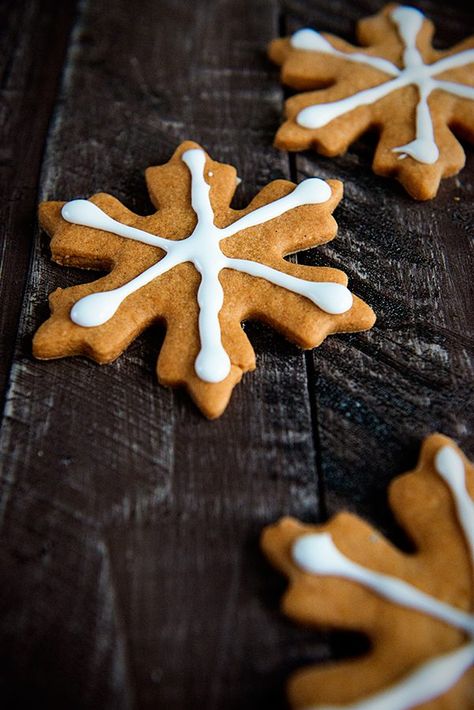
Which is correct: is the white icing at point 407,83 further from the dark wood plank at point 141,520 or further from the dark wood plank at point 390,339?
the dark wood plank at point 141,520

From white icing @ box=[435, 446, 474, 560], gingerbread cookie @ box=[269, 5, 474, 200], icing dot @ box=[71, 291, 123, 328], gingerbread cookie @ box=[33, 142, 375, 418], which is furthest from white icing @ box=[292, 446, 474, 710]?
gingerbread cookie @ box=[269, 5, 474, 200]

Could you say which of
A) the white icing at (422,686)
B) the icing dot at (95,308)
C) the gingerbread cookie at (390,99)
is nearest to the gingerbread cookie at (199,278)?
the icing dot at (95,308)

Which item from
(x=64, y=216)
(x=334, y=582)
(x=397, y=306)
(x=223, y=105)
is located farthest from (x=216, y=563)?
(x=223, y=105)

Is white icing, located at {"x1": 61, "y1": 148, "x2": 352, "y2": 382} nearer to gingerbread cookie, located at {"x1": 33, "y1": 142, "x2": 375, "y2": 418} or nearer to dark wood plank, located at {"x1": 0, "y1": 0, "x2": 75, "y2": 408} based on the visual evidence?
gingerbread cookie, located at {"x1": 33, "y1": 142, "x2": 375, "y2": 418}

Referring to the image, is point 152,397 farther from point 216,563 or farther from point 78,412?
point 216,563

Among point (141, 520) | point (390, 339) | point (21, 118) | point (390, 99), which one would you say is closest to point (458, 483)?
point (390, 339)

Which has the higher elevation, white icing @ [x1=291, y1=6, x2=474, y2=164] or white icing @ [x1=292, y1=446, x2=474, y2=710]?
white icing @ [x1=291, y1=6, x2=474, y2=164]

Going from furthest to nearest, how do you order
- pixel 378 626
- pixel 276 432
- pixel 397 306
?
pixel 397 306 → pixel 276 432 → pixel 378 626
